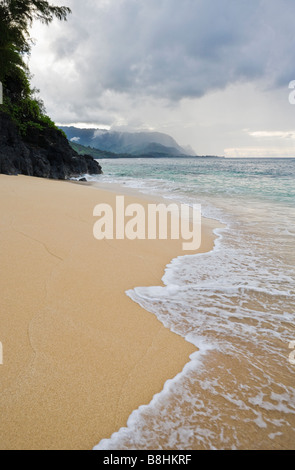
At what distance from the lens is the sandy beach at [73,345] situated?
1350mm

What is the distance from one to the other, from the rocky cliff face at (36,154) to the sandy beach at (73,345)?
1231 centimetres

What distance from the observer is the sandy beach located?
135 centimetres

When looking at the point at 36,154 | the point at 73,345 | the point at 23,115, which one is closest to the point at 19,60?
the point at 23,115

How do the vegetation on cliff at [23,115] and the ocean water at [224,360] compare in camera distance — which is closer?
the ocean water at [224,360]

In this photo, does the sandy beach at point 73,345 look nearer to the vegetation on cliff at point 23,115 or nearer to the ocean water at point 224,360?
the ocean water at point 224,360

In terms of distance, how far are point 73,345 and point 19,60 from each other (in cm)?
2201

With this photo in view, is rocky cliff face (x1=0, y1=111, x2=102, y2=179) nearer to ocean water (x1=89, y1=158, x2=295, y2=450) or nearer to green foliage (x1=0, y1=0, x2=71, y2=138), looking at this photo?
green foliage (x1=0, y1=0, x2=71, y2=138)

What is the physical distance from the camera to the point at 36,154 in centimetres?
1877

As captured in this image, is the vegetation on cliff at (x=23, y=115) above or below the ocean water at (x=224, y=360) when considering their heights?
above

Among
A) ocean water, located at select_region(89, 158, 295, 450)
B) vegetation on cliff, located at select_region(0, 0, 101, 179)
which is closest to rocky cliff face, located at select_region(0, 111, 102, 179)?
vegetation on cliff, located at select_region(0, 0, 101, 179)

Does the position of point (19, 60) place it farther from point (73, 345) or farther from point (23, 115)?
point (73, 345)

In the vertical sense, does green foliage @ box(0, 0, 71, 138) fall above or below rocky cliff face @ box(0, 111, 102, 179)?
above

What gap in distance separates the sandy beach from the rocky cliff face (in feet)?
40.4

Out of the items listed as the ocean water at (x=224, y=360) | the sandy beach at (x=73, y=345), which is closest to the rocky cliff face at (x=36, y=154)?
the sandy beach at (x=73, y=345)
